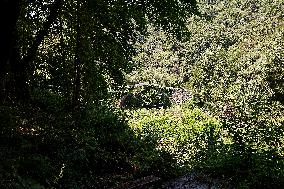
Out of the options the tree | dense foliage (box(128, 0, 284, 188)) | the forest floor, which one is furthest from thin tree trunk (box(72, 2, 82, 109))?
the forest floor

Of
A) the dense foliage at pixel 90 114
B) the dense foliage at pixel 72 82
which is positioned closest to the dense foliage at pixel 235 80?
the dense foliage at pixel 90 114

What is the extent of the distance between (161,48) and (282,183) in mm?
83431

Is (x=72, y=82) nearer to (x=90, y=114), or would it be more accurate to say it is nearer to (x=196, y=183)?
(x=90, y=114)

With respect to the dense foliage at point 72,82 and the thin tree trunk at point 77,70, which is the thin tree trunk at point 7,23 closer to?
the dense foliage at point 72,82

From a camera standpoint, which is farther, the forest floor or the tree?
the tree

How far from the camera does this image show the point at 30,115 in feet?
30.0

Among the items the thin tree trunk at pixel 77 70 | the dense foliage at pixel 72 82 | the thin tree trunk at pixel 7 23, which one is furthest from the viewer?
the thin tree trunk at pixel 77 70

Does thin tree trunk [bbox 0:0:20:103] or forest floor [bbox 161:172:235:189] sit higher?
thin tree trunk [bbox 0:0:20:103]

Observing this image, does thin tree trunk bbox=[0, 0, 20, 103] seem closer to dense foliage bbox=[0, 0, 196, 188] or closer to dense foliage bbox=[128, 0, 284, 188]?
dense foliage bbox=[0, 0, 196, 188]

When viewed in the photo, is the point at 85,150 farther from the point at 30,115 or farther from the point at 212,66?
the point at 212,66

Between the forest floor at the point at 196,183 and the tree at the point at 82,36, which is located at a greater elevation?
the tree at the point at 82,36

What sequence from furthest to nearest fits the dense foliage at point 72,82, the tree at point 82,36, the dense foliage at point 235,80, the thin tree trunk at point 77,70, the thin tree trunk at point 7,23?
the thin tree trunk at point 77,70 < the tree at point 82,36 < the dense foliage at point 235,80 < the dense foliage at point 72,82 < the thin tree trunk at point 7,23

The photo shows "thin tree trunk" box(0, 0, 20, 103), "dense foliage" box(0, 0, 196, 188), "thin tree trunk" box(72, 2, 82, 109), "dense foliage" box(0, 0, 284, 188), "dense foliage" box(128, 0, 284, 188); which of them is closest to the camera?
"thin tree trunk" box(0, 0, 20, 103)

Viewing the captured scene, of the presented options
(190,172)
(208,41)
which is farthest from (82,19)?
(208,41)
